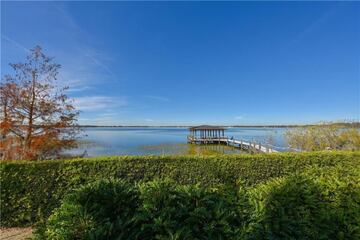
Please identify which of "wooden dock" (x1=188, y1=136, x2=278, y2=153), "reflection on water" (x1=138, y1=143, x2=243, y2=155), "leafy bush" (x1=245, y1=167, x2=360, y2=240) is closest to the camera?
"leafy bush" (x1=245, y1=167, x2=360, y2=240)

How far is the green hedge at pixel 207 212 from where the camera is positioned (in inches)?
95.4

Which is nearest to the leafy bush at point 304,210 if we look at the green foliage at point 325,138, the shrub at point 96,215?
the shrub at point 96,215

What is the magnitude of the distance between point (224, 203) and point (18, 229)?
5.81 meters

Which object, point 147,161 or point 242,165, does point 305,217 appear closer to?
point 242,165

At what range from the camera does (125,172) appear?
6.49 meters

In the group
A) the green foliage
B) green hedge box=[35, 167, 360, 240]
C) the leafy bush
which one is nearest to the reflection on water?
the green foliage

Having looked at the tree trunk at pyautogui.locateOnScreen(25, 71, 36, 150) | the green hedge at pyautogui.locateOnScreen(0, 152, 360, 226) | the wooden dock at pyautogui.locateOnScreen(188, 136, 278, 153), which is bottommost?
the wooden dock at pyautogui.locateOnScreen(188, 136, 278, 153)

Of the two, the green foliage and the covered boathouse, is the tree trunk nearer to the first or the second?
the green foliage

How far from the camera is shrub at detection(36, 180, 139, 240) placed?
2330 millimetres

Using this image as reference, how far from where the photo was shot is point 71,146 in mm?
10680

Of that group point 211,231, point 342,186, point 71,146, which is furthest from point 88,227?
point 71,146

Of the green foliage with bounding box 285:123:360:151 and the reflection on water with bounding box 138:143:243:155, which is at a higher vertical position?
the green foliage with bounding box 285:123:360:151

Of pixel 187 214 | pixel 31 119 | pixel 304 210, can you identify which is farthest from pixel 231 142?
pixel 187 214

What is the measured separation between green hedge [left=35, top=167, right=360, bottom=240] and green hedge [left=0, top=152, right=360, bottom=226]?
281cm
